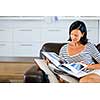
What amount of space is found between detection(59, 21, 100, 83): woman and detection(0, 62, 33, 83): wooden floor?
0.15 metres

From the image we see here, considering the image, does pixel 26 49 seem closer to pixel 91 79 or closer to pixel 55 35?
pixel 55 35

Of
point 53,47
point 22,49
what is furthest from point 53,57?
point 22,49

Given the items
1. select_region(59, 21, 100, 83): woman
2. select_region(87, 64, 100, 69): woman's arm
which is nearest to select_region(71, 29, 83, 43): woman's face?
select_region(59, 21, 100, 83): woman

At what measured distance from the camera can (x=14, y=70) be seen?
799 mm

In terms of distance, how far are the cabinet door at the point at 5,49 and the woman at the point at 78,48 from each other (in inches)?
8.2

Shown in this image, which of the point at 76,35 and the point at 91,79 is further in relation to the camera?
the point at 76,35

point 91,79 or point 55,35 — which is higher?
point 55,35

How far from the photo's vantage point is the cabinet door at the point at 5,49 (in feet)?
2.60

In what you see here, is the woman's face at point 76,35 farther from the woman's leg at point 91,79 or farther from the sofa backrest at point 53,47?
the woman's leg at point 91,79

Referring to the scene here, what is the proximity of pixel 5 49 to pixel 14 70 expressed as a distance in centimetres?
9

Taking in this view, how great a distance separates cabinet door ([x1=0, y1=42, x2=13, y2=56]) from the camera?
791 millimetres

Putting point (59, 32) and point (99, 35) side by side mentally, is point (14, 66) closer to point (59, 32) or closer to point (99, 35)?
point (59, 32)

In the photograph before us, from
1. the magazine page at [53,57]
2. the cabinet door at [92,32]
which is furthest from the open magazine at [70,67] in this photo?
the cabinet door at [92,32]
